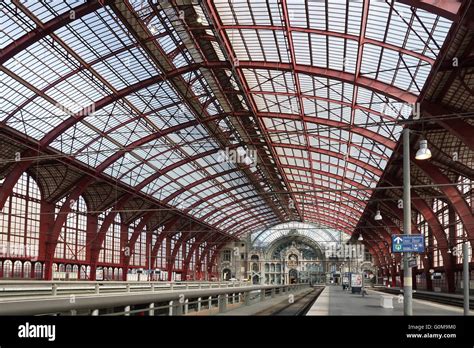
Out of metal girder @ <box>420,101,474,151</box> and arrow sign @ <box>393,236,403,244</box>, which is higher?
metal girder @ <box>420,101,474,151</box>

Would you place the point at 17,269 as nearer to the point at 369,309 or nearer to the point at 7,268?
the point at 7,268

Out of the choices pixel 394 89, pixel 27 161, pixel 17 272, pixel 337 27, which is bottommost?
pixel 17 272

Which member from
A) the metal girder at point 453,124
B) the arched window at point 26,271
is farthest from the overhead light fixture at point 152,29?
the arched window at point 26,271

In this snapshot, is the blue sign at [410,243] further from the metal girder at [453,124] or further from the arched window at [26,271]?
the arched window at [26,271]

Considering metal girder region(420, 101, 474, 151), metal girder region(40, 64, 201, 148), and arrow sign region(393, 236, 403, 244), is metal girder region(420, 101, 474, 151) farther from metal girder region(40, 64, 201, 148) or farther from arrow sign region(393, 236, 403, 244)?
metal girder region(40, 64, 201, 148)

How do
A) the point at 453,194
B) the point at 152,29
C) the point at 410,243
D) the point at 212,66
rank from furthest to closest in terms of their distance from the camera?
the point at 453,194, the point at 212,66, the point at 152,29, the point at 410,243

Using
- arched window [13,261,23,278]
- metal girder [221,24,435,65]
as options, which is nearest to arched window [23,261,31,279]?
arched window [13,261,23,278]

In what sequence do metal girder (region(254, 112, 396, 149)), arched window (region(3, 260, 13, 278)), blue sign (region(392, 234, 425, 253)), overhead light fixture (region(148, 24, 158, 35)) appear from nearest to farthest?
1. blue sign (region(392, 234, 425, 253))
2. overhead light fixture (region(148, 24, 158, 35))
3. metal girder (region(254, 112, 396, 149))
4. arched window (region(3, 260, 13, 278))

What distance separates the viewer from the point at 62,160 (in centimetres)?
4822

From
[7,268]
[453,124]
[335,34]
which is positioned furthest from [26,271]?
[453,124]

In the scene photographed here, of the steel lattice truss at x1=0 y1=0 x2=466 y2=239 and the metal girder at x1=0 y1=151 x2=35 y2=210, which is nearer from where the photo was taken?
the steel lattice truss at x1=0 y1=0 x2=466 y2=239

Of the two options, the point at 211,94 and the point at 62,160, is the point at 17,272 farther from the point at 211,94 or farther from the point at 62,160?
the point at 211,94

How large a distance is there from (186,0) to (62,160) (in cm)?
2523
